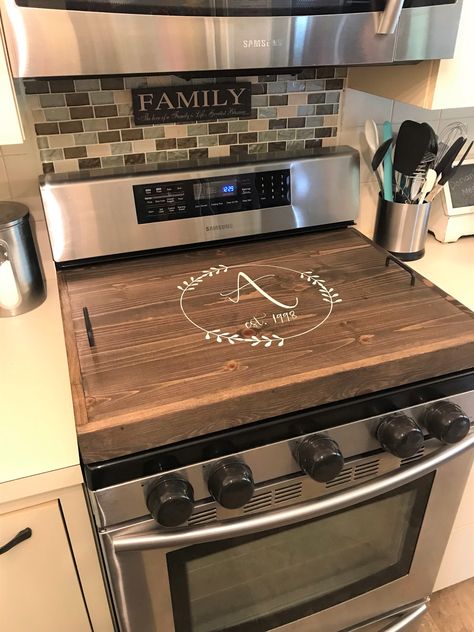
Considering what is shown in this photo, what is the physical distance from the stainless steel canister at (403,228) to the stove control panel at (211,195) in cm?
23

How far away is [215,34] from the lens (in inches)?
31.0

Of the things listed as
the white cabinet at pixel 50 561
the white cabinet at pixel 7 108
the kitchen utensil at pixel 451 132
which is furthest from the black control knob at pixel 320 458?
the kitchen utensil at pixel 451 132

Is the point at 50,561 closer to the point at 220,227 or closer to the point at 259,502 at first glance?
the point at 259,502

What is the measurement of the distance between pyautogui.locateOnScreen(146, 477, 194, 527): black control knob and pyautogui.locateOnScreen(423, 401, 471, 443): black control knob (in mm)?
401

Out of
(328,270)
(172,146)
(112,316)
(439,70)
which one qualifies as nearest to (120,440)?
(112,316)

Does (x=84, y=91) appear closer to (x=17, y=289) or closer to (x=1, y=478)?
(x=17, y=289)

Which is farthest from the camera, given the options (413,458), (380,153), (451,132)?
(451,132)

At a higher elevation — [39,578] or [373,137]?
[373,137]

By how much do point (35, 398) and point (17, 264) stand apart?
0.30 m

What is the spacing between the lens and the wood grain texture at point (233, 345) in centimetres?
71

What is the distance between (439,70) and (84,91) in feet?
2.15

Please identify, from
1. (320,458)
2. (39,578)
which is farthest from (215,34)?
(39,578)

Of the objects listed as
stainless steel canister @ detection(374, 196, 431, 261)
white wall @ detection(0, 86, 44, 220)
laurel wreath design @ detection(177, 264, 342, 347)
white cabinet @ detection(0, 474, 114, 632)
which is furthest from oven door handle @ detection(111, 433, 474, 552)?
white wall @ detection(0, 86, 44, 220)

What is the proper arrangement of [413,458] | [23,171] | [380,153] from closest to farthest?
[413,458]
[23,171]
[380,153]
